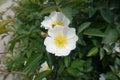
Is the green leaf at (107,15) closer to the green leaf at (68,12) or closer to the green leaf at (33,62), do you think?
the green leaf at (68,12)

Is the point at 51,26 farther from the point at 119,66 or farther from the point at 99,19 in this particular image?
the point at 119,66

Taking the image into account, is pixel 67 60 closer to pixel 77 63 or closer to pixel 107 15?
pixel 77 63

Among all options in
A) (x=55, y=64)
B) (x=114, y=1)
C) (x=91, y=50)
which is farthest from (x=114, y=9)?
(x=55, y=64)

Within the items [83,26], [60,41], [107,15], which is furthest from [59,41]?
[107,15]

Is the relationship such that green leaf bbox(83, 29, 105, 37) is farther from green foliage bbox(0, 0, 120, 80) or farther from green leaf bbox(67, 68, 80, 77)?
green leaf bbox(67, 68, 80, 77)

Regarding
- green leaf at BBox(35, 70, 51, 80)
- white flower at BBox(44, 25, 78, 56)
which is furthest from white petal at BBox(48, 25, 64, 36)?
green leaf at BBox(35, 70, 51, 80)

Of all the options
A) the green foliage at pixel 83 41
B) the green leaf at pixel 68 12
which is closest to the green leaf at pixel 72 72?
the green foliage at pixel 83 41
